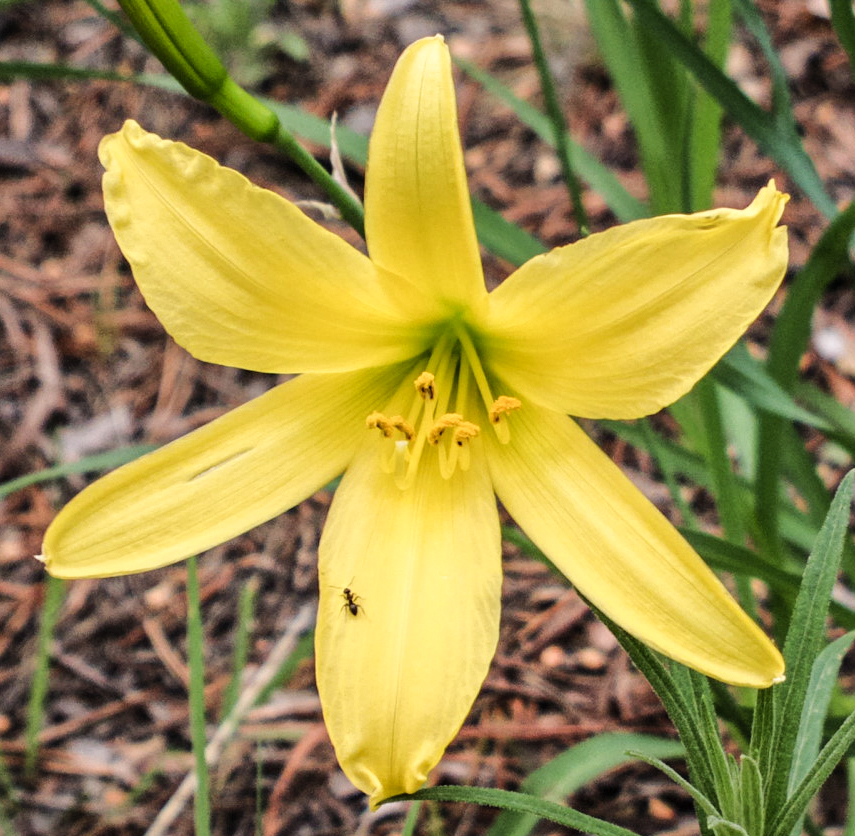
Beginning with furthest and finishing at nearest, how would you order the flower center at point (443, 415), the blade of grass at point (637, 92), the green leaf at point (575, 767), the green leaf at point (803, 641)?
the blade of grass at point (637, 92) < the green leaf at point (575, 767) < the flower center at point (443, 415) < the green leaf at point (803, 641)

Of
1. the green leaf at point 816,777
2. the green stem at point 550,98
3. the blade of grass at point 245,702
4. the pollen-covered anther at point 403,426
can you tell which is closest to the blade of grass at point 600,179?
the green stem at point 550,98

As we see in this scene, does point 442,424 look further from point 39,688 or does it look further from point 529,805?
point 39,688

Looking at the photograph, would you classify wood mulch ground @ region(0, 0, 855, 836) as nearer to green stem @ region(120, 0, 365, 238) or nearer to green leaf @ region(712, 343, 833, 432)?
green leaf @ region(712, 343, 833, 432)

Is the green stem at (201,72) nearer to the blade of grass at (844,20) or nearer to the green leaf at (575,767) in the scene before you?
the blade of grass at (844,20)

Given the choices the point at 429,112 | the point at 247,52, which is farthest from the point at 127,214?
the point at 247,52

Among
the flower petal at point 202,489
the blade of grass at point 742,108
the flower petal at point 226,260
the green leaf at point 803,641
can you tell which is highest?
the blade of grass at point 742,108

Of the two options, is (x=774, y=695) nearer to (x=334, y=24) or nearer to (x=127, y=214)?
(x=127, y=214)

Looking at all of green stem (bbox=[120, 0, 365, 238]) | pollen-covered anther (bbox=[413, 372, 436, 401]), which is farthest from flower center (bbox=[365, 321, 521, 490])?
green stem (bbox=[120, 0, 365, 238])

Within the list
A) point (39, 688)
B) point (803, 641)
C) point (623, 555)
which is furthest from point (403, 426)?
point (39, 688)
